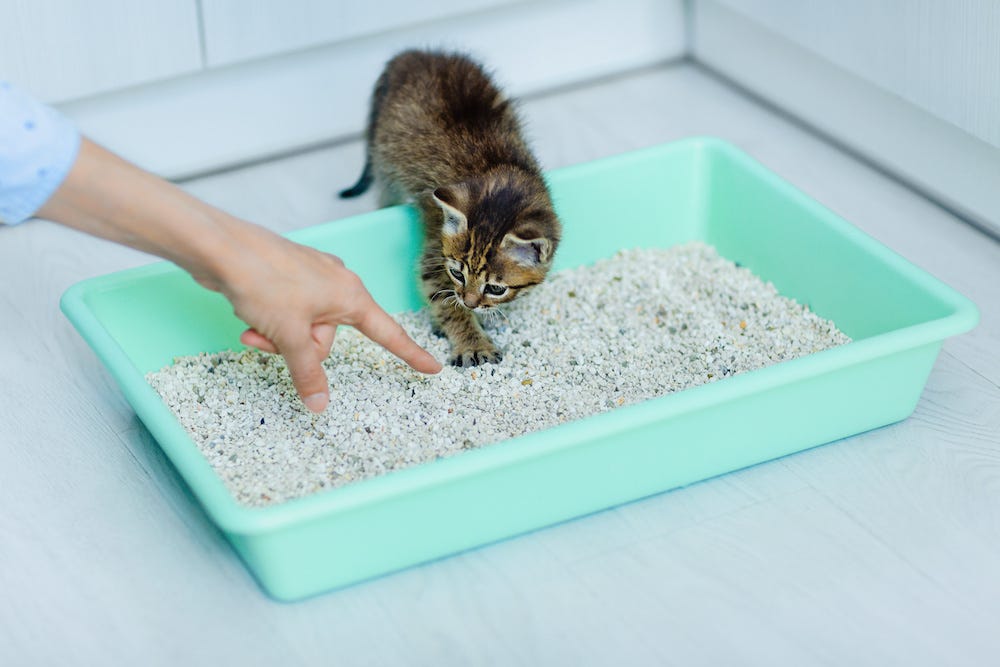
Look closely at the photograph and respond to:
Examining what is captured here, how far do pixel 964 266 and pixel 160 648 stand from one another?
4.46 feet

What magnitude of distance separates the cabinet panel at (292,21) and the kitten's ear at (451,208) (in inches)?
24.8

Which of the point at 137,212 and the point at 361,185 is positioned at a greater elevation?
the point at 137,212

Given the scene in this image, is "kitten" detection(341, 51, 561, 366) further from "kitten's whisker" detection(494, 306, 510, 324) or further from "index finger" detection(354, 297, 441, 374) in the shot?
"index finger" detection(354, 297, 441, 374)

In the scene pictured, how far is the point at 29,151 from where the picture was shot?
1.10 metres

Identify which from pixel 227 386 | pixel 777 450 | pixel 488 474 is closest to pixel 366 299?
pixel 488 474

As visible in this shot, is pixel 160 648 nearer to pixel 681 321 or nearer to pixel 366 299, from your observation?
pixel 366 299

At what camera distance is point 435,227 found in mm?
1783

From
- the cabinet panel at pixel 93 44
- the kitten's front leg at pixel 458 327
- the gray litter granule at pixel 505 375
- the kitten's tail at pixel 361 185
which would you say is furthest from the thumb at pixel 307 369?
the cabinet panel at pixel 93 44

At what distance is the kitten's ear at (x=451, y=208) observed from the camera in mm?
1634

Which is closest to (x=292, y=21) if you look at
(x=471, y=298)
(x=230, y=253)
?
(x=471, y=298)

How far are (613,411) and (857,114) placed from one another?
3.68 ft

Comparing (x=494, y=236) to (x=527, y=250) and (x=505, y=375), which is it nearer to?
(x=527, y=250)

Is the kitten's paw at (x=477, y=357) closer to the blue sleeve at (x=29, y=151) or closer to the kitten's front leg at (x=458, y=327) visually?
the kitten's front leg at (x=458, y=327)

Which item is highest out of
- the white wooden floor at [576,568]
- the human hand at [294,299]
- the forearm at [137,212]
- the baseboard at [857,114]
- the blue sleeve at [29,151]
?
the blue sleeve at [29,151]
